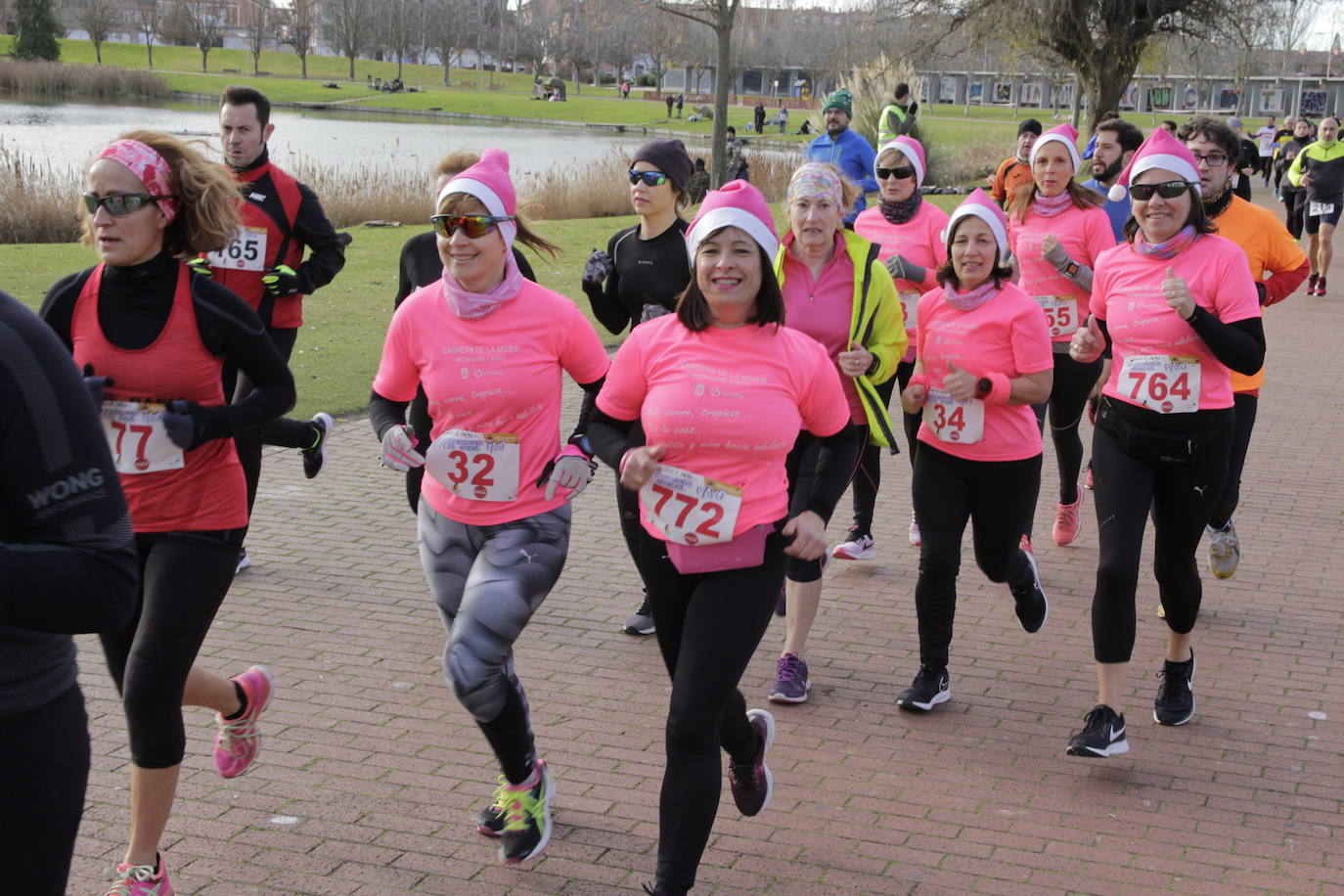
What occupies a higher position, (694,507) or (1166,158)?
(1166,158)

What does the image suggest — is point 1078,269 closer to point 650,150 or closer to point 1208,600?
point 1208,600

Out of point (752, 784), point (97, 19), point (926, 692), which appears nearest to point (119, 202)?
point (752, 784)

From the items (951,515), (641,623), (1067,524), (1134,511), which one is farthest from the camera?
(1067,524)

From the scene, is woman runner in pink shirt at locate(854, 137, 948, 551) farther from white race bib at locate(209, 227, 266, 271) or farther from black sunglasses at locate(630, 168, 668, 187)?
white race bib at locate(209, 227, 266, 271)

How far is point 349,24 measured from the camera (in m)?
116

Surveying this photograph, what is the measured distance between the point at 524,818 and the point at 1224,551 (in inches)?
168

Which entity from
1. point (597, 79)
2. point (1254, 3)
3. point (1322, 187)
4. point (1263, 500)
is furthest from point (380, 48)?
point (1263, 500)

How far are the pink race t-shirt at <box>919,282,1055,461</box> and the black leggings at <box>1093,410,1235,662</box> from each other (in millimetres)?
320

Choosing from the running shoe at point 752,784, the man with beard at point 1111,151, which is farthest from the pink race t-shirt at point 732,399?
the man with beard at point 1111,151

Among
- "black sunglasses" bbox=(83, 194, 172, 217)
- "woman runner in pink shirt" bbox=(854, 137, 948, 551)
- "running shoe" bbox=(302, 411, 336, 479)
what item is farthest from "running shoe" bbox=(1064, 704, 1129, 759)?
"black sunglasses" bbox=(83, 194, 172, 217)

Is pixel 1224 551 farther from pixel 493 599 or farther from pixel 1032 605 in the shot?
pixel 493 599

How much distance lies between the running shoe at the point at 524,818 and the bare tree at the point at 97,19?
103 m

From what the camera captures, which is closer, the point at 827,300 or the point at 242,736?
the point at 242,736

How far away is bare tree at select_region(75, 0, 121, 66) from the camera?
104312 mm
